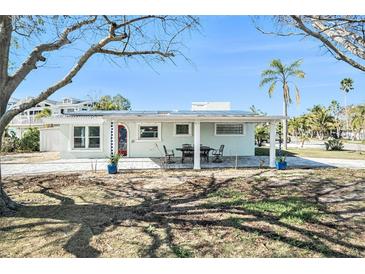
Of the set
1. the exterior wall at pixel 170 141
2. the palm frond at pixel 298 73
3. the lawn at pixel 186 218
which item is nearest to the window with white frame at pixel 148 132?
the exterior wall at pixel 170 141

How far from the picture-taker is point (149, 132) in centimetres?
1823

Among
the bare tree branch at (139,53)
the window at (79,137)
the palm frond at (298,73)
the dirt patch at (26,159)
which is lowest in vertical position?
the dirt patch at (26,159)

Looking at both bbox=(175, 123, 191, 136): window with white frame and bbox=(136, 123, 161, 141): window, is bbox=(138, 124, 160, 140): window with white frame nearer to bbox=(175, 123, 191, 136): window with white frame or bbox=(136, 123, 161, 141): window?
bbox=(136, 123, 161, 141): window

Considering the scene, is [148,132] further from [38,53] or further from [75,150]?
[38,53]

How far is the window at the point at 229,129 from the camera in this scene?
1866cm

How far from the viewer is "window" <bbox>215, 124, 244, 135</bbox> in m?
18.7

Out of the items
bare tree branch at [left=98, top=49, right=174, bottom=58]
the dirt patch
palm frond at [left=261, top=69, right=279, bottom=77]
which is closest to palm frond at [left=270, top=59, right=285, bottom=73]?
palm frond at [left=261, top=69, right=279, bottom=77]

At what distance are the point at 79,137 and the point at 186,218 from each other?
45.8 ft

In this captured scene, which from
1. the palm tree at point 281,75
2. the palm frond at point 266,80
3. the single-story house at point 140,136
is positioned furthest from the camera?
the palm frond at point 266,80

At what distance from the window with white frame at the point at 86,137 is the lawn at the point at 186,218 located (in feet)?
24.8

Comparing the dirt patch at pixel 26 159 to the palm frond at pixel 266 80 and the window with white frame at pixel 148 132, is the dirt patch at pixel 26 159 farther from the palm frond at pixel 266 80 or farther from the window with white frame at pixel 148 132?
the palm frond at pixel 266 80

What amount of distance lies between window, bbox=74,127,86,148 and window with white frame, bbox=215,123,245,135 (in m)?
9.23

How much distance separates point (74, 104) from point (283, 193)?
52.2 m
